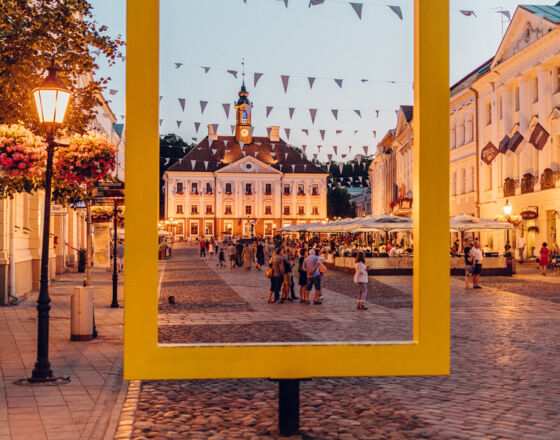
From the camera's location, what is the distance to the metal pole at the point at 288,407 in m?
6.04

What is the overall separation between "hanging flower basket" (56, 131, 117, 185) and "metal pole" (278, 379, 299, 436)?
6973 mm

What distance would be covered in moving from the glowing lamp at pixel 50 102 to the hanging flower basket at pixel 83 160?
2469 millimetres

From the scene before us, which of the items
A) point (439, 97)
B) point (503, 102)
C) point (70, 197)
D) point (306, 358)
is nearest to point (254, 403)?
point (306, 358)

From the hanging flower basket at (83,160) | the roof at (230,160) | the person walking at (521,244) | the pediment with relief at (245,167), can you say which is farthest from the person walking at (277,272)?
the pediment with relief at (245,167)

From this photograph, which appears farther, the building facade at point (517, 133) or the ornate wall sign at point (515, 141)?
the ornate wall sign at point (515, 141)

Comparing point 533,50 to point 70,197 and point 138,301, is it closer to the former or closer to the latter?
point 70,197

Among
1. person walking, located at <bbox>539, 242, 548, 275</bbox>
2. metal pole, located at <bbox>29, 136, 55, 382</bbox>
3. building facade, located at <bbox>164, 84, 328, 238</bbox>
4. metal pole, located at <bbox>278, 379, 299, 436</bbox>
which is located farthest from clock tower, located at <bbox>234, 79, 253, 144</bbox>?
building facade, located at <bbox>164, 84, 328, 238</bbox>

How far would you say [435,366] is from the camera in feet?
17.1

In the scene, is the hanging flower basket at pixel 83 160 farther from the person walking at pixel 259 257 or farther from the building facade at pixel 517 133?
the person walking at pixel 259 257

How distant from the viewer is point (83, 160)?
39.7 feet

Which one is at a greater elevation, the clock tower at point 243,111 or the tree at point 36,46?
the tree at point 36,46

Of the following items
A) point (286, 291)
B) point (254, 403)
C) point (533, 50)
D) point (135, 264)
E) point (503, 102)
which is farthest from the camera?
point (503, 102)

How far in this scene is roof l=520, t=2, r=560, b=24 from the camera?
38.0 m

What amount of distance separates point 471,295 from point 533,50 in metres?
22.3
